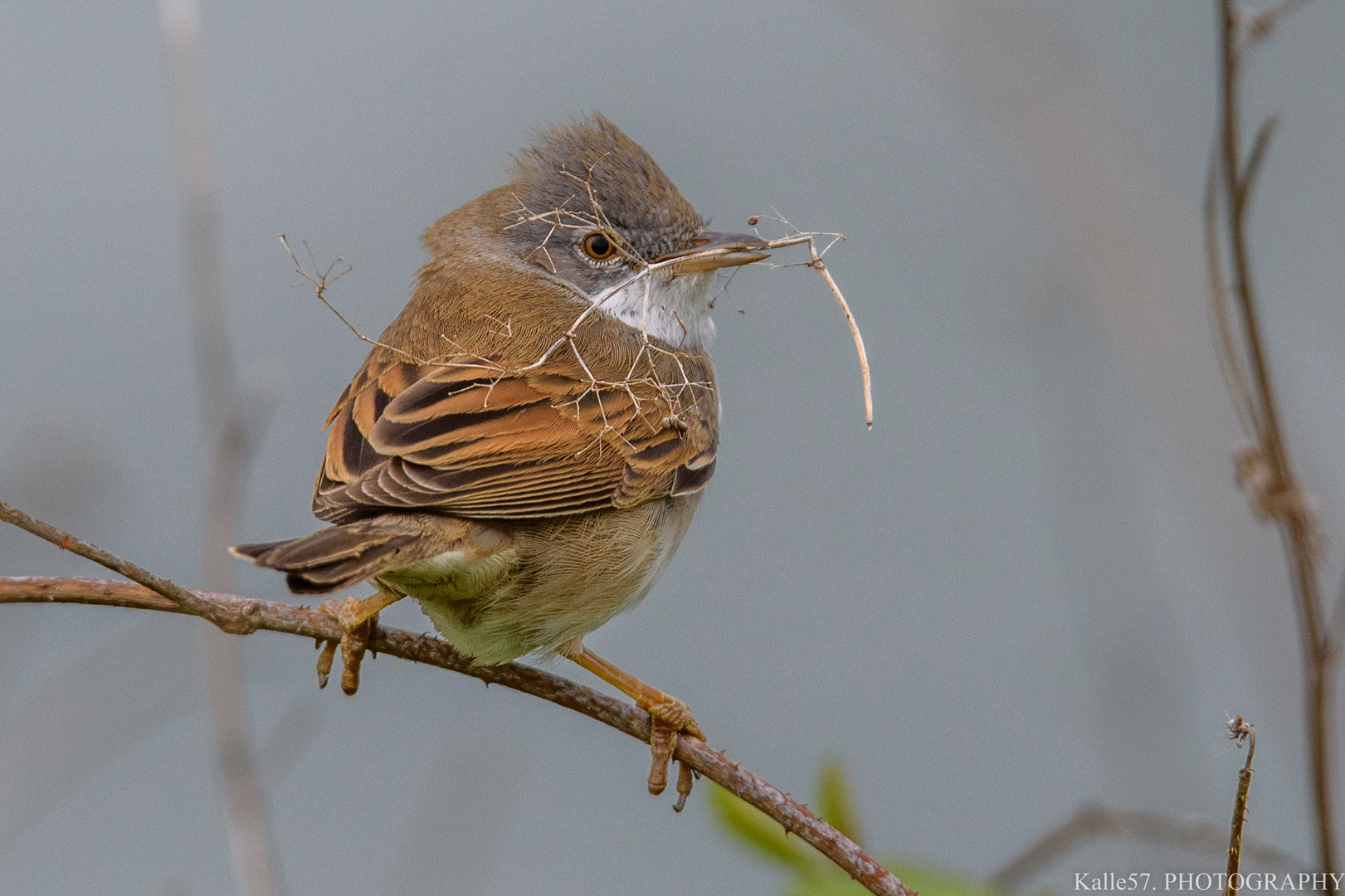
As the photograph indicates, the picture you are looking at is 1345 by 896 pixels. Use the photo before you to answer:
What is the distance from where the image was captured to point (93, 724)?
126 inches

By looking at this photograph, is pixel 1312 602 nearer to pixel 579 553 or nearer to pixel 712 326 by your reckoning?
pixel 579 553

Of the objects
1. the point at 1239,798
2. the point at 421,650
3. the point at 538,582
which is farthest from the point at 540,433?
the point at 1239,798

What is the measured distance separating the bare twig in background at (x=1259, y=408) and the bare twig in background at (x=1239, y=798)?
0.76 m

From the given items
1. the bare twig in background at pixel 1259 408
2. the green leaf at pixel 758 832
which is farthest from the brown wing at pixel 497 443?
the bare twig in background at pixel 1259 408

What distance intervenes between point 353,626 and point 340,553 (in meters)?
0.73

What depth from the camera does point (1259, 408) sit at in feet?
9.57

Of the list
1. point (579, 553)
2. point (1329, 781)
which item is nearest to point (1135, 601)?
point (1329, 781)

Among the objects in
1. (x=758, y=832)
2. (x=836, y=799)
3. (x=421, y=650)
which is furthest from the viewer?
(x=421, y=650)

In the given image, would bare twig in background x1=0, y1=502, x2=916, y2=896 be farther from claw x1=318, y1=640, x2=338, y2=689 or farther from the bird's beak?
the bird's beak

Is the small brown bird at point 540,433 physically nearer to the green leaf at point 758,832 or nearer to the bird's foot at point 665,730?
the bird's foot at point 665,730

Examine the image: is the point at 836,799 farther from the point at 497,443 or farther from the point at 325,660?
the point at 325,660

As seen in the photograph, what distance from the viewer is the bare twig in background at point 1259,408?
2645 mm

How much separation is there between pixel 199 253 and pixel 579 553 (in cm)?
122

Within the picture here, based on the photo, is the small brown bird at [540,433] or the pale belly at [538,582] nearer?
the small brown bird at [540,433]
